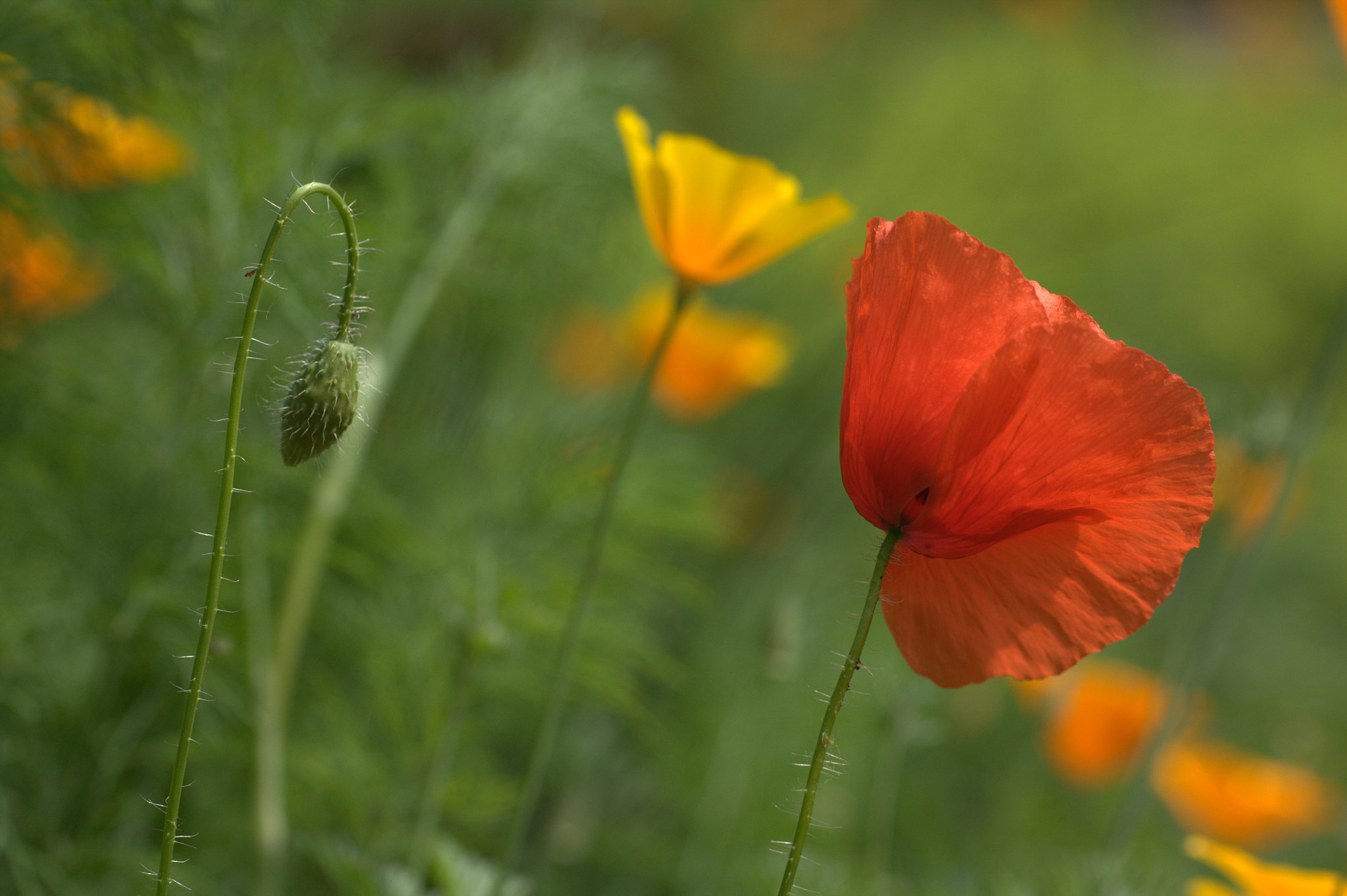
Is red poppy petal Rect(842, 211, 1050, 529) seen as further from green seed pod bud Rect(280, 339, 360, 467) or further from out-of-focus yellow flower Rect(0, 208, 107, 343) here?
out-of-focus yellow flower Rect(0, 208, 107, 343)

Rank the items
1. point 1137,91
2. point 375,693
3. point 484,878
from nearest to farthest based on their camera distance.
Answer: point 484,878 → point 375,693 → point 1137,91

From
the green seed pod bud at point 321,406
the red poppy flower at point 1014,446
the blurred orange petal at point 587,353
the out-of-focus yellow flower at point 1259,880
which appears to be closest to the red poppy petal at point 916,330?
the red poppy flower at point 1014,446

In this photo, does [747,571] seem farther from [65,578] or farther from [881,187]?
[881,187]

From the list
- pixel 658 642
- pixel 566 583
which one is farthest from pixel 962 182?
pixel 566 583

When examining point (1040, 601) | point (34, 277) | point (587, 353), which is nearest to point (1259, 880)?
point (1040, 601)

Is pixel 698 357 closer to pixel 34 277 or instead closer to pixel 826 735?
pixel 34 277

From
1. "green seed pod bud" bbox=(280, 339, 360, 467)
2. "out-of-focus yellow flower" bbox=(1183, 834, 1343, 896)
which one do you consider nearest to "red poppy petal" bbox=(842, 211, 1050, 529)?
"green seed pod bud" bbox=(280, 339, 360, 467)

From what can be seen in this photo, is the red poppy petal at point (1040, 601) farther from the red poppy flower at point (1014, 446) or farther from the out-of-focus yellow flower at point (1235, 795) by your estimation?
the out-of-focus yellow flower at point (1235, 795)
